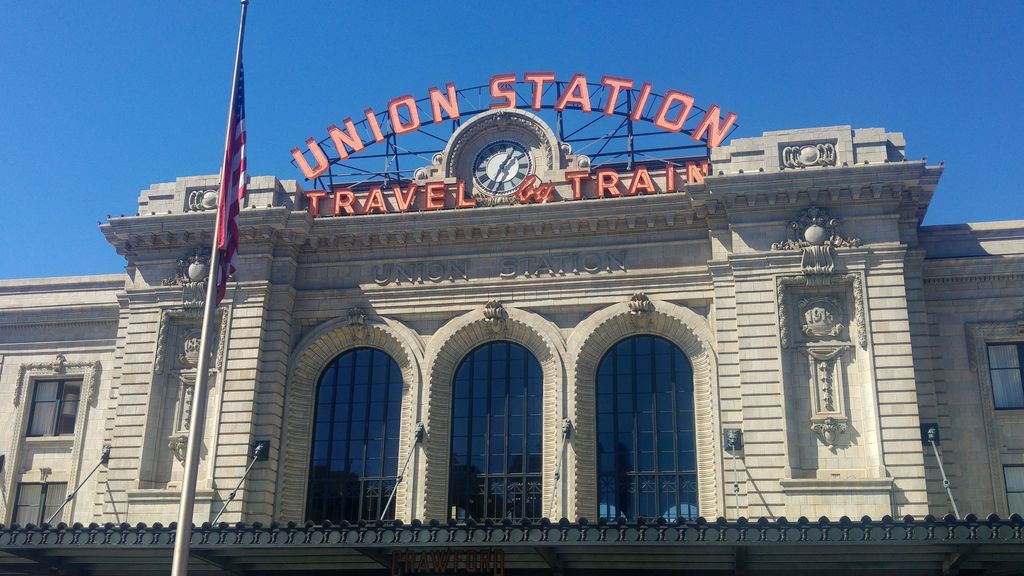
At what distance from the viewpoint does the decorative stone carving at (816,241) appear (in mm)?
34594

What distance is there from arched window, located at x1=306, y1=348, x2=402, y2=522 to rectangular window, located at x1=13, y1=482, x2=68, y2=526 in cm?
1043

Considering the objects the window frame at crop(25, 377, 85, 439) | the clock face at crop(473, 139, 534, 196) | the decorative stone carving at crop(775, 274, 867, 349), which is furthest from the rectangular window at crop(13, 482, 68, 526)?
the decorative stone carving at crop(775, 274, 867, 349)

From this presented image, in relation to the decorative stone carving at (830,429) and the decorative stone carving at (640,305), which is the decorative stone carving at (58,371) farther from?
the decorative stone carving at (830,429)

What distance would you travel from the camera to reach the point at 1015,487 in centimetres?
3469

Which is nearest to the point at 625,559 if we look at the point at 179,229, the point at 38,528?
the point at 38,528

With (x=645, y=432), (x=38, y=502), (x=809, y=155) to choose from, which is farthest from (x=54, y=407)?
(x=809, y=155)

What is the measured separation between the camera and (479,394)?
38.2 m

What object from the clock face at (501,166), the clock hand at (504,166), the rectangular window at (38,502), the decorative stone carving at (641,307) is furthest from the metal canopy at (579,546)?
the clock hand at (504,166)

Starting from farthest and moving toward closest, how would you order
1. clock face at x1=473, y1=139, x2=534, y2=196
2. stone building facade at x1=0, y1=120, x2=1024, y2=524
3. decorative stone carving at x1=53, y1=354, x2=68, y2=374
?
decorative stone carving at x1=53, y1=354, x2=68, y2=374 → clock face at x1=473, y1=139, x2=534, y2=196 → stone building facade at x1=0, y1=120, x2=1024, y2=524

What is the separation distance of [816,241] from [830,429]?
19.9 feet

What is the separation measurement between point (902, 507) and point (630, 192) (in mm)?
14244

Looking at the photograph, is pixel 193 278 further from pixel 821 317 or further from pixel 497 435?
pixel 821 317

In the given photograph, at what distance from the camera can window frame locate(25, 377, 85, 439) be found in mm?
42094

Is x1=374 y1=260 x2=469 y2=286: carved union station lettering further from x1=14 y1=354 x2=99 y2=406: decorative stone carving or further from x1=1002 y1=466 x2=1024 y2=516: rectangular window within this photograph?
x1=1002 y1=466 x2=1024 y2=516: rectangular window
